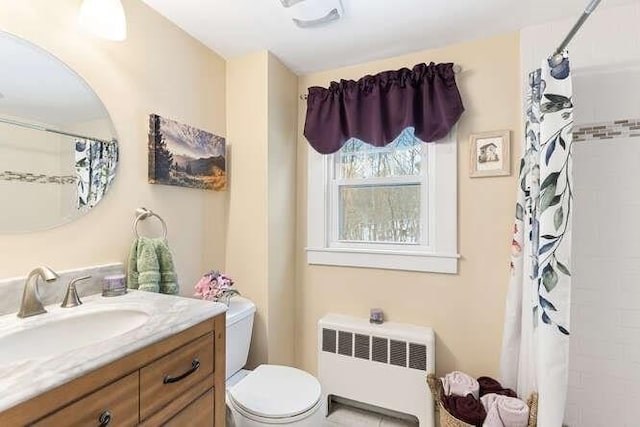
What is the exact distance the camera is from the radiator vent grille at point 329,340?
1.89 meters

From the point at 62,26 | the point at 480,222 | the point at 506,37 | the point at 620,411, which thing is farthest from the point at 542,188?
the point at 62,26

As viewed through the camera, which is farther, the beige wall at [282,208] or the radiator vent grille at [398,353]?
the beige wall at [282,208]

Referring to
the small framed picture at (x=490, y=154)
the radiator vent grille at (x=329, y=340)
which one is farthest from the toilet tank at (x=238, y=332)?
the small framed picture at (x=490, y=154)

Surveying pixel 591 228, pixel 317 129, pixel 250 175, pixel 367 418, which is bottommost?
pixel 367 418

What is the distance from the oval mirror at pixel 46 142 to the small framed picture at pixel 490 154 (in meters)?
1.77

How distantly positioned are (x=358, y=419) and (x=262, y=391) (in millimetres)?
791

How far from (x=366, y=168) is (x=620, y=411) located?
1.74m

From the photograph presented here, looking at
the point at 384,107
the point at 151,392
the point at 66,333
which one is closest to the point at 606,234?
the point at 384,107

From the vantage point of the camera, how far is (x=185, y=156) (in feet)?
5.36

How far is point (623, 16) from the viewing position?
58.4 inches

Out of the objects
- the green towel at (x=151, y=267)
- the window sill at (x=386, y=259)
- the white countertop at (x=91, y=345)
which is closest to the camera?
the white countertop at (x=91, y=345)

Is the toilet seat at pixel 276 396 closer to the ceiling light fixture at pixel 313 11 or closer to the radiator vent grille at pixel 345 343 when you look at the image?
the radiator vent grille at pixel 345 343

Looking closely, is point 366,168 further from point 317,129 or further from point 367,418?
point 367,418

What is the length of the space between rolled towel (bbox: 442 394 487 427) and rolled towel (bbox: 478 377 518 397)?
109mm
